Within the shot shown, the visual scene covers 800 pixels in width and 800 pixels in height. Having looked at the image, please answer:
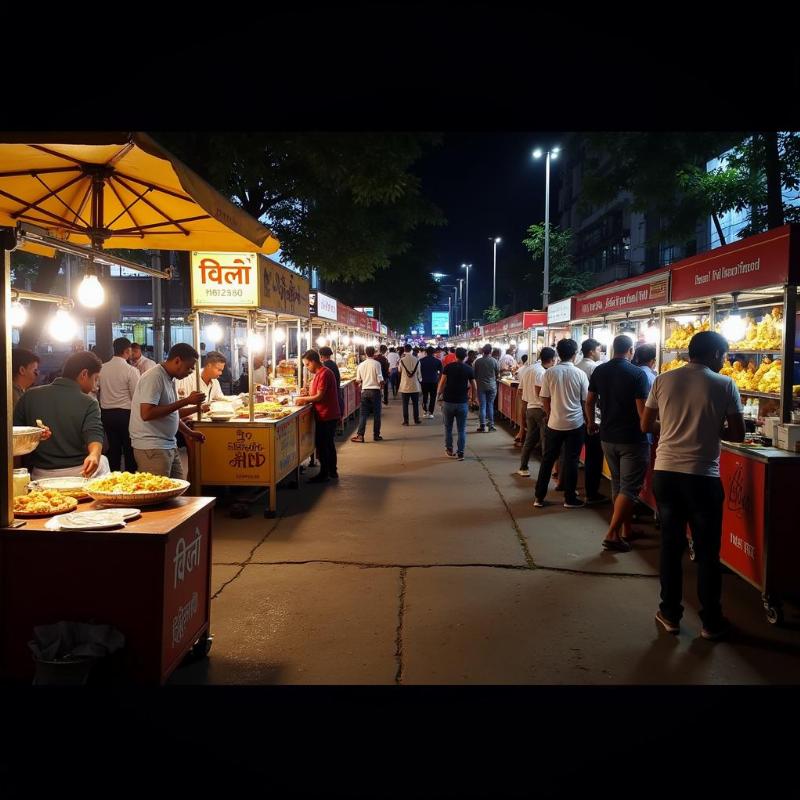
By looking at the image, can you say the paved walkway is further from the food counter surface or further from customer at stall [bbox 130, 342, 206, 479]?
customer at stall [bbox 130, 342, 206, 479]

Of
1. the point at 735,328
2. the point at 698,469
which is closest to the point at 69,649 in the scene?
the point at 698,469

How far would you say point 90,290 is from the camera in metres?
5.26

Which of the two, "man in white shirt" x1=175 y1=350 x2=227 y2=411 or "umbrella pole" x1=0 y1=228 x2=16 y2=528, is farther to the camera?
"man in white shirt" x1=175 y1=350 x2=227 y2=411

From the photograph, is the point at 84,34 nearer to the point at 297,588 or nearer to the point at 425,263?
the point at 297,588

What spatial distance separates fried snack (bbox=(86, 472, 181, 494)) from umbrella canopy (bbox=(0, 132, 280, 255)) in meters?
1.67

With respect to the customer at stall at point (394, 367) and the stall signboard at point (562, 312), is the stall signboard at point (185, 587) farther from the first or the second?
the customer at stall at point (394, 367)

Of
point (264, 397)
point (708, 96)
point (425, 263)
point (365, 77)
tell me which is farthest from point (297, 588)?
point (425, 263)

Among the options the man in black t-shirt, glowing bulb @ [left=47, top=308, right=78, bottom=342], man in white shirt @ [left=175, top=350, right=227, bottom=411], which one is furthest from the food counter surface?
the man in black t-shirt

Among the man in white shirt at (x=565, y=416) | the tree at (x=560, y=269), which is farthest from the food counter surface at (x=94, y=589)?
the tree at (x=560, y=269)

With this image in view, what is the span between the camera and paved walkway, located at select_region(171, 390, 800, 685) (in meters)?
4.33

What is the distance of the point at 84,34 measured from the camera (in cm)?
257

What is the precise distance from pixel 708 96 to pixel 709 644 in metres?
3.72

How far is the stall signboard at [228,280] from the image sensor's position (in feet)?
25.6

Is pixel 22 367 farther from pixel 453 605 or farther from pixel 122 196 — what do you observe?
pixel 453 605
